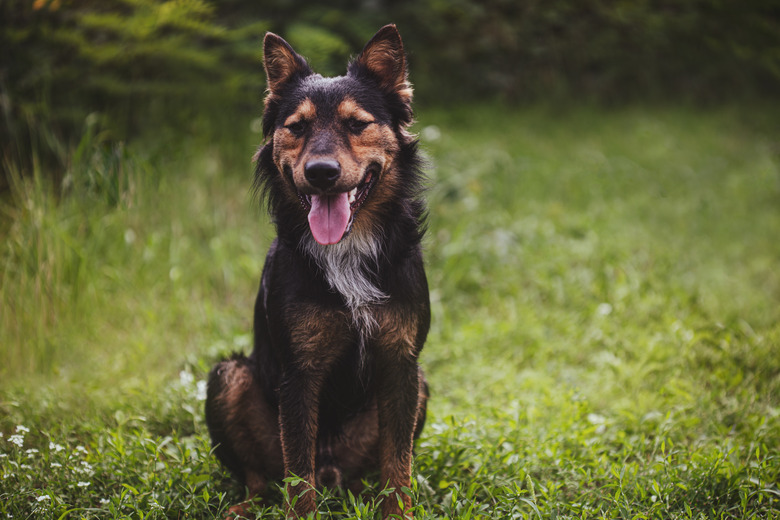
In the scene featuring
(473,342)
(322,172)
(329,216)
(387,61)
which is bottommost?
(473,342)

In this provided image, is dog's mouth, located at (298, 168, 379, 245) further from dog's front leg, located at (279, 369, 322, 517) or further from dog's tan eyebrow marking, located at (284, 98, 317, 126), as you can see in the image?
dog's front leg, located at (279, 369, 322, 517)

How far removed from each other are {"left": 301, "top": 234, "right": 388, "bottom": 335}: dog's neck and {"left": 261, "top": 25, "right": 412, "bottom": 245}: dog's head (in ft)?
0.40

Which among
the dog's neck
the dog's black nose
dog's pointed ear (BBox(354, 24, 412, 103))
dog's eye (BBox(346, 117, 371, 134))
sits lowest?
the dog's neck

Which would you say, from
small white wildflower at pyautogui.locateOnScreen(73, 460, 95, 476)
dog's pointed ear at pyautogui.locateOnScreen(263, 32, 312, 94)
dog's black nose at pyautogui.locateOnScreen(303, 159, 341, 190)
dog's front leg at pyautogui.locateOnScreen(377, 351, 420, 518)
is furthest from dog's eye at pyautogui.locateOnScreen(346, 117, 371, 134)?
small white wildflower at pyautogui.locateOnScreen(73, 460, 95, 476)

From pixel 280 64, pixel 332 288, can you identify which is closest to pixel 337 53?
pixel 280 64

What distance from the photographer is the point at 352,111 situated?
8.68 ft

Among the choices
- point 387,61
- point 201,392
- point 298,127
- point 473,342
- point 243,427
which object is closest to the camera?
point 298,127

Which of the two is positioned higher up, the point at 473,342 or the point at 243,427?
the point at 243,427

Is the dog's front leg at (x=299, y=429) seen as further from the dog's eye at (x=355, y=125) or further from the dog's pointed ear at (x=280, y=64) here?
the dog's pointed ear at (x=280, y=64)

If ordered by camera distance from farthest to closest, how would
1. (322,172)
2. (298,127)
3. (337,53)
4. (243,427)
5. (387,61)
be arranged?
(337,53) < (243,427) < (387,61) < (298,127) < (322,172)

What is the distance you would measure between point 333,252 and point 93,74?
16.2 ft

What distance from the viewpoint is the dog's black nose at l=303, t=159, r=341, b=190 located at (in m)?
2.42

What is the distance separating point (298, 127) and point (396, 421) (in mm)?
1409

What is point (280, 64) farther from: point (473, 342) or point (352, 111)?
point (473, 342)
